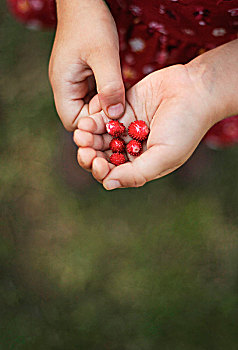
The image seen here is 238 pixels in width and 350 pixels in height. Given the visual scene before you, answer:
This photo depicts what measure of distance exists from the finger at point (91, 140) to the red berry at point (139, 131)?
0.04 metres

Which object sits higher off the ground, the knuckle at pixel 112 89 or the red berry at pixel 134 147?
the knuckle at pixel 112 89

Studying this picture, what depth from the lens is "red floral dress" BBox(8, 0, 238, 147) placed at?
60cm

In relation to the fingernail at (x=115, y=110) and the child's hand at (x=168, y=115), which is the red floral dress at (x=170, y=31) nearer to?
the child's hand at (x=168, y=115)

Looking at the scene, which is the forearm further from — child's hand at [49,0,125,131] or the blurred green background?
the blurred green background

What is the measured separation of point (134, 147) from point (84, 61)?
0.18 metres

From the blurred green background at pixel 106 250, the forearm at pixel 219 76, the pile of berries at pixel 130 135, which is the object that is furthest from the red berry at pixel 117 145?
the blurred green background at pixel 106 250

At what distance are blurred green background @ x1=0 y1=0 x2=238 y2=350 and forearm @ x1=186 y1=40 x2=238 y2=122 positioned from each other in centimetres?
37

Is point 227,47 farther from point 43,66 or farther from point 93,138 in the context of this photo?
point 43,66

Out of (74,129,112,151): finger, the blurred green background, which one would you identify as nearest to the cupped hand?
(74,129,112,151): finger

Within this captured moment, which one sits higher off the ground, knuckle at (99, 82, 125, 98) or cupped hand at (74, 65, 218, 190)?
knuckle at (99, 82, 125, 98)

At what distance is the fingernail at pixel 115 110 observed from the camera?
0.61m

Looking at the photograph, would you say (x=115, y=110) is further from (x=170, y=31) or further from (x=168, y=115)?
(x=170, y=31)

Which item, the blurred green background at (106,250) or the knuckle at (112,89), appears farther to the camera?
the blurred green background at (106,250)

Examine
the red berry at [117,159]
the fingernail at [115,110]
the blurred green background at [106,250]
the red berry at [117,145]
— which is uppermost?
the fingernail at [115,110]
